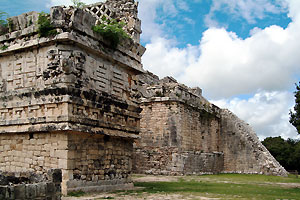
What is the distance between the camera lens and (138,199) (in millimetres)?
8391

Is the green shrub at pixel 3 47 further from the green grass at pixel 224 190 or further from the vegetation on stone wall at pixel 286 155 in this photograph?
the vegetation on stone wall at pixel 286 155

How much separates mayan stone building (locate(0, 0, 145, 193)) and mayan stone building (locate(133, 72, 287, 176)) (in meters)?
7.36

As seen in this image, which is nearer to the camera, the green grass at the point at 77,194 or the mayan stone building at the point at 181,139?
the green grass at the point at 77,194

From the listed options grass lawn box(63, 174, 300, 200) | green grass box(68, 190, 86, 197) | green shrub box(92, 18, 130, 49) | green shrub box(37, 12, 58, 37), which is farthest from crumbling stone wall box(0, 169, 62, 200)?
green shrub box(92, 18, 130, 49)

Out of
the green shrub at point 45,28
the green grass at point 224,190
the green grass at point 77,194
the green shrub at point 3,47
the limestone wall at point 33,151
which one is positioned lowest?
the green grass at point 224,190

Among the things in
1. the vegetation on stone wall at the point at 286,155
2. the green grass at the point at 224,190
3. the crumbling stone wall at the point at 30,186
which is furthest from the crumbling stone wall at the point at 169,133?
the vegetation on stone wall at the point at 286,155

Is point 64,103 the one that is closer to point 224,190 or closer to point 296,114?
point 224,190

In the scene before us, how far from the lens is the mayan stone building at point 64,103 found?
30.0 feet

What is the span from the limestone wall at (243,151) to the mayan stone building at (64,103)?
13.4 metres

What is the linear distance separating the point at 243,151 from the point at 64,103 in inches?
648

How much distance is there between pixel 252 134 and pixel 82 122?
16765 millimetres

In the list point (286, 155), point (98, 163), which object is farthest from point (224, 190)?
point (286, 155)

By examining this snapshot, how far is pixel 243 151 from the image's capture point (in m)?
22.9

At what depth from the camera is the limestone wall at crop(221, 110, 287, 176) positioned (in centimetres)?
2181
